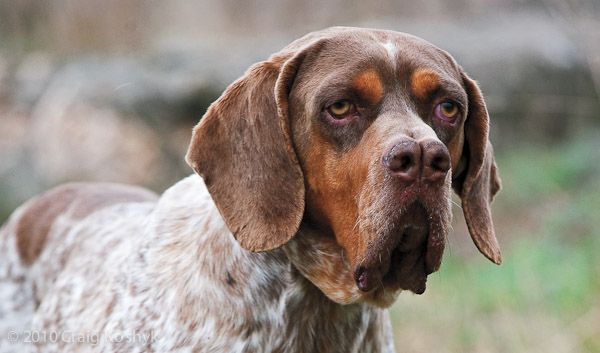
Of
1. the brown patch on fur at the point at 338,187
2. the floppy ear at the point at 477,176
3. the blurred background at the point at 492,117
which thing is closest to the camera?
the brown patch on fur at the point at 338,187

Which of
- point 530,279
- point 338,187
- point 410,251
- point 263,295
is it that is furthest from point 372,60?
point 530,279

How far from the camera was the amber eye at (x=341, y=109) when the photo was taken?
142 inches

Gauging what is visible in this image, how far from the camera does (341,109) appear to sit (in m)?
3.62

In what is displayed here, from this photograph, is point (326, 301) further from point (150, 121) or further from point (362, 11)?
point (362, 11)

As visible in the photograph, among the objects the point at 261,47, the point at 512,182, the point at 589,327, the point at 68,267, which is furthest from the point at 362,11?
the point at 68,267

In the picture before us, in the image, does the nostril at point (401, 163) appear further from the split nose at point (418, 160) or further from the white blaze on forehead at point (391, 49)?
the white blaze on forehead at point (391, 49)

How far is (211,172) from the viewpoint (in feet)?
12.4

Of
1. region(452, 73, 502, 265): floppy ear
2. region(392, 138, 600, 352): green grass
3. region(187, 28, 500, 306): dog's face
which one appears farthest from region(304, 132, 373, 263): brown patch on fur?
region(392, 138, 600, 352): green grass

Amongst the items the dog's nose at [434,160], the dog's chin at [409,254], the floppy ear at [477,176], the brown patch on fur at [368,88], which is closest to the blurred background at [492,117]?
the floppy ear at [477,176]

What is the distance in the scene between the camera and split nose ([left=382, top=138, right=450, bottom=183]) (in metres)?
3.26

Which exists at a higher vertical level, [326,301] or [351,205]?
[351,205]

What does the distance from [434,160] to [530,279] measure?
4.53 metres

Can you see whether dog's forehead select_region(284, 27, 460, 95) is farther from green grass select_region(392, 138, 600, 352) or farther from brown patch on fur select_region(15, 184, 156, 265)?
green grass select_region(392, 138, 600, 352)

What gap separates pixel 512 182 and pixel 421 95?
21.6ft
